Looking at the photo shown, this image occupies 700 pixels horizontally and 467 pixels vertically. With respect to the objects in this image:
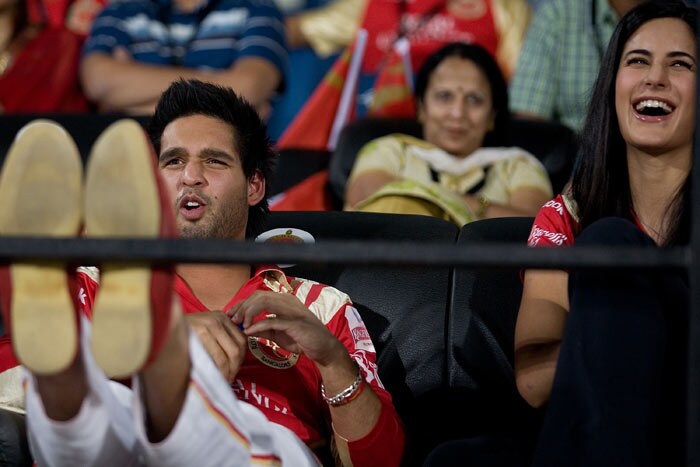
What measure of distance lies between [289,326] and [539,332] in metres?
0.34

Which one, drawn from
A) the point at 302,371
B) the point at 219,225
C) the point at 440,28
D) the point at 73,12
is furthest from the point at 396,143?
the point at 73,12

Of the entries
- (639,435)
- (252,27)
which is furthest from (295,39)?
(639,435)

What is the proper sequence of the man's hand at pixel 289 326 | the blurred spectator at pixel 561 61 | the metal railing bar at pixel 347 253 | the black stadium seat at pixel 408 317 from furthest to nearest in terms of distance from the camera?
the blurred spectator at pixel 561 61 → the black stadium seat at pixel 408 317 → the man's hand at pixel 289 326 → the metal railing bar at pixel 347 253

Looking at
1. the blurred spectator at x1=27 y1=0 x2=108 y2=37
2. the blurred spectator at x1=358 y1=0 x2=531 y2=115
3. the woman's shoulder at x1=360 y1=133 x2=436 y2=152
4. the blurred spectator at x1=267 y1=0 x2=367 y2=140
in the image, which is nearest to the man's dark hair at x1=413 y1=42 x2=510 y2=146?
the woman's shoulder at x1=360 y1=133 x2=436 y2=152

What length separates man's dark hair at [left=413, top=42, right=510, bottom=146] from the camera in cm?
283

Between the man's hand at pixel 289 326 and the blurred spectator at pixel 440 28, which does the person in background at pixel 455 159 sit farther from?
the man's hand at pixel 289 326

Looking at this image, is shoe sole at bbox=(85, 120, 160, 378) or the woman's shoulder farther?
the woman's shoulder

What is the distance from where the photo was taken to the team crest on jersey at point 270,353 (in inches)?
64.1

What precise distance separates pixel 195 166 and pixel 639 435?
2.65 ft

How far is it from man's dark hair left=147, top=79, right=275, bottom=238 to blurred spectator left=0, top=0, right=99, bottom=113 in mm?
1371

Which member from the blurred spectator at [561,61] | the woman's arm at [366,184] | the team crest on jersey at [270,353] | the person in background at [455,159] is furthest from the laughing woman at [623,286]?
the blurred spectator at [561,61]

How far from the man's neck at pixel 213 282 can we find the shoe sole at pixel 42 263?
56cm

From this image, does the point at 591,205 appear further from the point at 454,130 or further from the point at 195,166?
the point at 454,130

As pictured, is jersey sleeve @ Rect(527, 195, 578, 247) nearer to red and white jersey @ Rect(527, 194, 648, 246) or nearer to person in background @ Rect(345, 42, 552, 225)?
red and white jersey @ Rect(527, 194, 648, 246)
